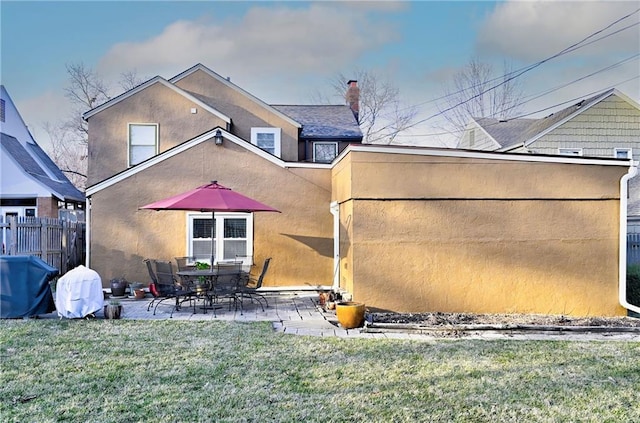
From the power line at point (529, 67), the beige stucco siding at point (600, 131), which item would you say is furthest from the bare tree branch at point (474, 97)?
the beige stucco siding at point (600, 131)

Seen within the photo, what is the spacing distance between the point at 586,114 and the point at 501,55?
11.3 m

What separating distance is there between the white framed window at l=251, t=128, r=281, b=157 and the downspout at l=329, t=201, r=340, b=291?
15.4 ft

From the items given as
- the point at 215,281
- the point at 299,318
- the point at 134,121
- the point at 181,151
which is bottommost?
the point at 299,318

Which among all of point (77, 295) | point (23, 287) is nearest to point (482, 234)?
point (77, 295)

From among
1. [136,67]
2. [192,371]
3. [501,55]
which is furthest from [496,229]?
[136,67]

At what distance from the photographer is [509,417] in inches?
155

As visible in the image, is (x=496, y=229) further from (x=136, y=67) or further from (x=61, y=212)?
(x=136, y=67)

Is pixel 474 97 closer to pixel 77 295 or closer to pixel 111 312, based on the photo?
pixel 111 312

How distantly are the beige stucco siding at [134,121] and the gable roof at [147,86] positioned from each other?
0.09 metres

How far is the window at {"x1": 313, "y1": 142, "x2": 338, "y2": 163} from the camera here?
16547 millimetres

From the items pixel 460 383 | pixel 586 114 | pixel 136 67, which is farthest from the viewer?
pixel 136 67

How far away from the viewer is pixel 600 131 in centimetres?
1725

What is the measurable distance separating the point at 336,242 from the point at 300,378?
622 centimetres

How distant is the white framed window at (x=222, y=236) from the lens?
1118 cm
